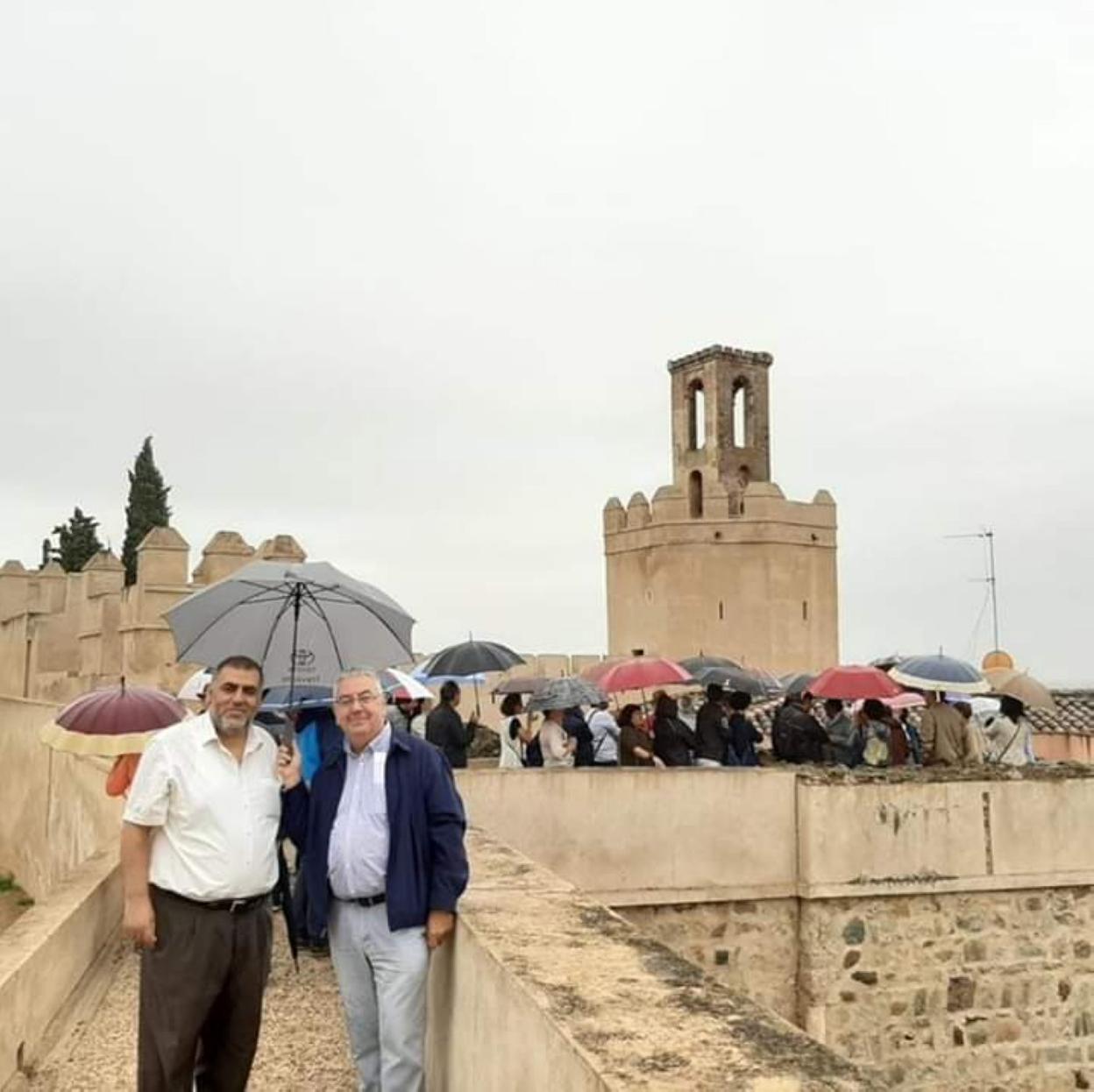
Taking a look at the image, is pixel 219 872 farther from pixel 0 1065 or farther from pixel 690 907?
pixel 690 907

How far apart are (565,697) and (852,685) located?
3.74 m

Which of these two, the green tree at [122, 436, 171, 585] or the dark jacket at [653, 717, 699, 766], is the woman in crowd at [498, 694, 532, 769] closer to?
the dark jacket at [653, 717, 699, 766]

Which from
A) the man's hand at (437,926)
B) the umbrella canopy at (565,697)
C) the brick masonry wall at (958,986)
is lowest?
the brick masonry wall at (958,986)

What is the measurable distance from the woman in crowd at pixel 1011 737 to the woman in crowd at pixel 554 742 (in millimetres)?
4538

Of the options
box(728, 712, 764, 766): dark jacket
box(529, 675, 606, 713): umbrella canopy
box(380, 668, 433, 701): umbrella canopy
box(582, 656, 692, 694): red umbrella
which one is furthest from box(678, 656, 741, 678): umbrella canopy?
box(380, 668, 433, 701): umbrella canopy

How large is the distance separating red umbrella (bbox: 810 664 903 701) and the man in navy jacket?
377 inches

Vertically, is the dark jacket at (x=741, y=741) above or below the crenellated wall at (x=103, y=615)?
below

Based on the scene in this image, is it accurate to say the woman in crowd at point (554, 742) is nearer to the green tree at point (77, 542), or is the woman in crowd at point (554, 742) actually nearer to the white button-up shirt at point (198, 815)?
the white button-up shirt at point (198, 815)

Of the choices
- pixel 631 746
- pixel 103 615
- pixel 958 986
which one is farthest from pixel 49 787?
pixel 958 986

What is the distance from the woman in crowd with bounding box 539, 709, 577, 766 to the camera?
1130 centimetres

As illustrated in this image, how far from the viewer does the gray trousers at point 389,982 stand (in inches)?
161

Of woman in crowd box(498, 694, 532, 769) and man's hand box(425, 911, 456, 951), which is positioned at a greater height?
woman in crowd box(498, 694, 532, 769)

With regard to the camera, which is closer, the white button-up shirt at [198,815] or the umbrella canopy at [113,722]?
the white button-up shirt at [198,815]

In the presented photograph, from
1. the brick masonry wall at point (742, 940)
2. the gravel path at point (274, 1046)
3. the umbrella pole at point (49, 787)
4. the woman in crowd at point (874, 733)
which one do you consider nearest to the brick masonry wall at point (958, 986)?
the brick masonry wall at point (742, 940)
